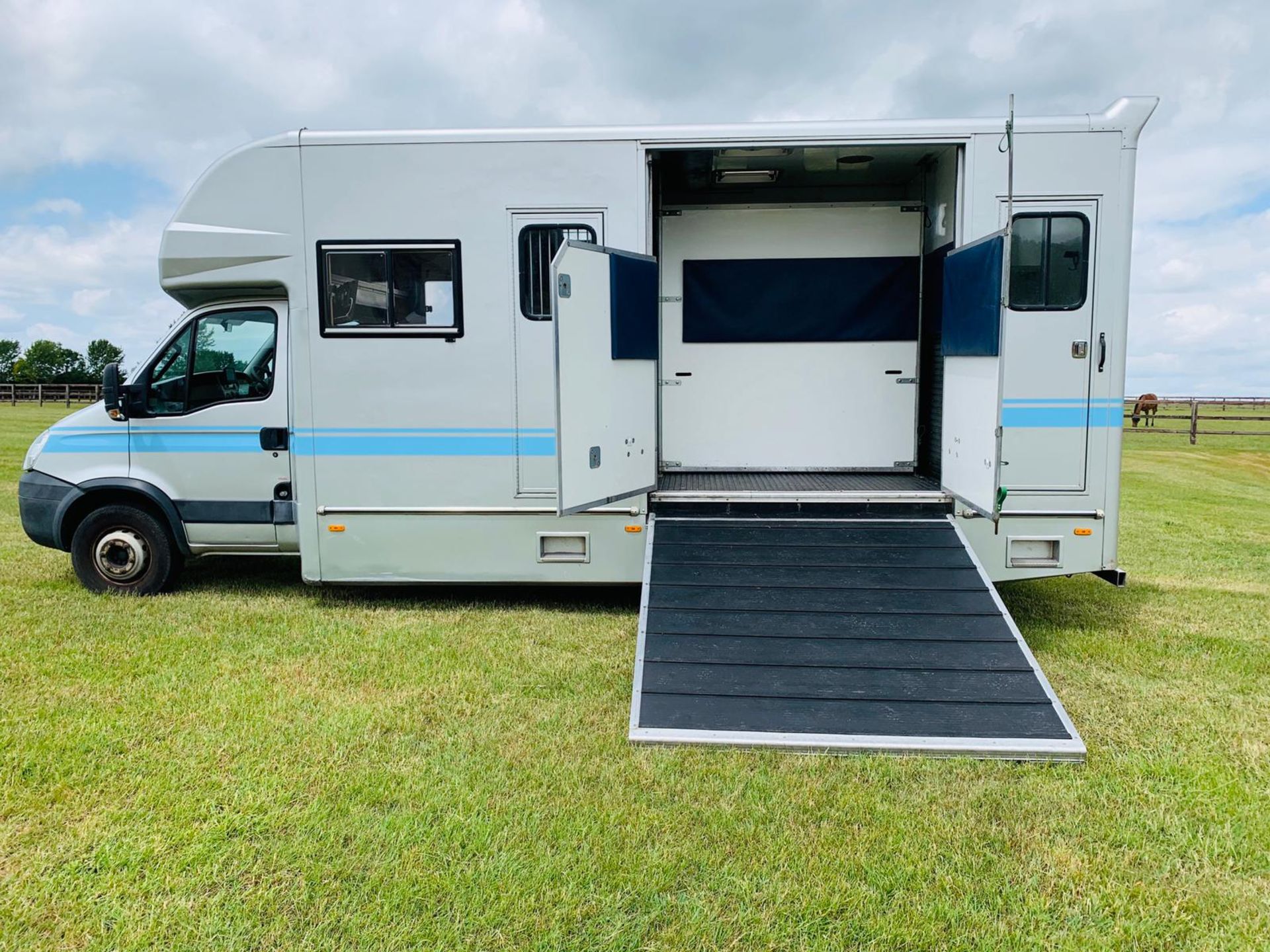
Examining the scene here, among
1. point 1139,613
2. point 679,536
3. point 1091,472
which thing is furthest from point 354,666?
point 1139,613

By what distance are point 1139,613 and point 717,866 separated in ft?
14.8

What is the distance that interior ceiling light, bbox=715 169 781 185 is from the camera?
646cm

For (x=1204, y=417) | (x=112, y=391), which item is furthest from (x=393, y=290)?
(x=1204, y=417)

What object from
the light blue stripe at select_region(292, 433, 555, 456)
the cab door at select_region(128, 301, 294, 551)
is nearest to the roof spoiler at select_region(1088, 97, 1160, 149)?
the light blue stripe at select_region(292, 433, 555, 456)

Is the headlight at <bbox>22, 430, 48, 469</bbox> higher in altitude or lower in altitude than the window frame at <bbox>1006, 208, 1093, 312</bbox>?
lower

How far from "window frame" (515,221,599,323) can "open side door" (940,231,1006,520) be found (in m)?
2.19

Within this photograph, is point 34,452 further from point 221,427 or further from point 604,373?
point 604,373

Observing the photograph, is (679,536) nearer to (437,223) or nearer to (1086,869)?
(437,223)

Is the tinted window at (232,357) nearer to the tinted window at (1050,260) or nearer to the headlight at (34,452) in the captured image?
the headlight at (34,452)

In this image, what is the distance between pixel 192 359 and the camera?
6.25m

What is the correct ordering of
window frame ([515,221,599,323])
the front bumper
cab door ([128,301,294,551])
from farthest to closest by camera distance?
the front bumper, cab door ([128,301,294,551]), window frame ([515,221,599,323])

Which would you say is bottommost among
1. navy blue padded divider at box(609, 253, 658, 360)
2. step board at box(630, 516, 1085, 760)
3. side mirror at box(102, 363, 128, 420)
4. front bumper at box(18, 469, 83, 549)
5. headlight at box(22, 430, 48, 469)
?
step board at box(630, 516, 1085, 760)

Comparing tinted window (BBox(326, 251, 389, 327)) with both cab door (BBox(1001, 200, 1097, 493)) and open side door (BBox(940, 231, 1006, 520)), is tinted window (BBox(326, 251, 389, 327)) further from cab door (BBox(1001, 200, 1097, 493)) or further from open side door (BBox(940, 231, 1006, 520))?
cab door (BBox(1001, 200, 1097, 493))

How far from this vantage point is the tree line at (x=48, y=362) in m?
54.2
